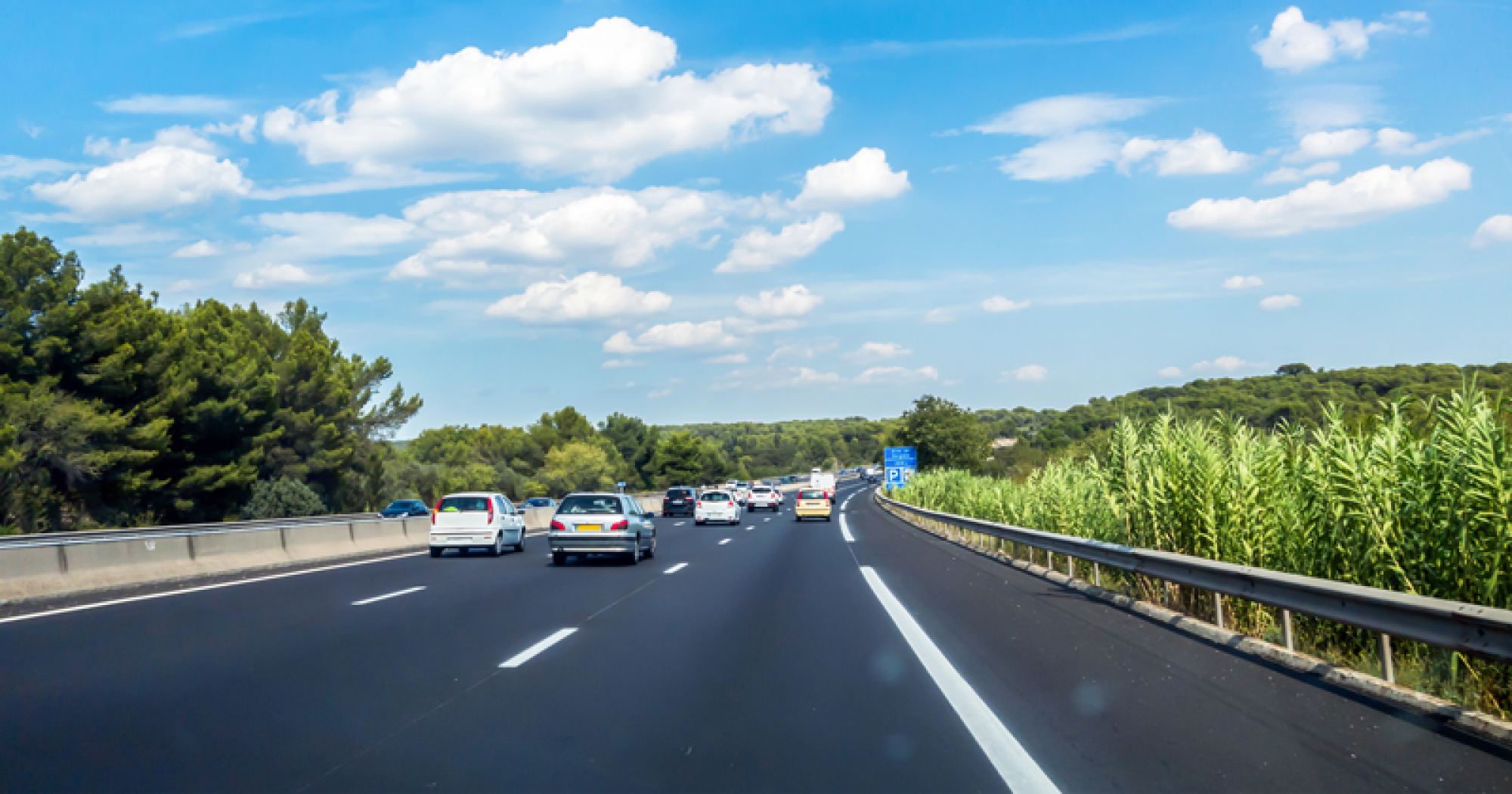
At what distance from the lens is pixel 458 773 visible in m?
5.70

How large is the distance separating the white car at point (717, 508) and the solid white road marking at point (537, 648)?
32.5m

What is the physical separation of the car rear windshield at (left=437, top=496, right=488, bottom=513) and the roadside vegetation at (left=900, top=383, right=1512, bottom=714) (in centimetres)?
1498

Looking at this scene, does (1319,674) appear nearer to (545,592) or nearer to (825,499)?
(545,592)

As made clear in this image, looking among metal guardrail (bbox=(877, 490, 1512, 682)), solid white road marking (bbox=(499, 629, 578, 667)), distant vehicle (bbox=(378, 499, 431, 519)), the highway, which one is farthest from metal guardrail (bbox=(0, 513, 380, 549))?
metal guardrail (bbox=(877, 490, 1512, 682))

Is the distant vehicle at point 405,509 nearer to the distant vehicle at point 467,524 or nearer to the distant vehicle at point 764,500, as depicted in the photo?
the distant vehicle at point 764,500

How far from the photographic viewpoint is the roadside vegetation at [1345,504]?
8.03 meters

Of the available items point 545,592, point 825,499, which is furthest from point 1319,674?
point 825,499

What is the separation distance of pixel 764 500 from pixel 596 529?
148ft

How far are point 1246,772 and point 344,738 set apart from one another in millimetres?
5225

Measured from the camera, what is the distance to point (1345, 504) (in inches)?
390

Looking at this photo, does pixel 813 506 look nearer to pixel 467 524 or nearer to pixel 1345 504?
pixel 467 524

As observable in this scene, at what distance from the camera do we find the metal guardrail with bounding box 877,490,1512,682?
6.35 meters

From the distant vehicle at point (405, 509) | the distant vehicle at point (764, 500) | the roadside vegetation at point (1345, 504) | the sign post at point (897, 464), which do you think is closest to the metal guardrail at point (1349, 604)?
the roadside vegetation at point (1345, 504)

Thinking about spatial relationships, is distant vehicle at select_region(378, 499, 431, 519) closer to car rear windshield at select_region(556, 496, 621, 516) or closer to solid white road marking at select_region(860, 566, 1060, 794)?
car rear windshield at select_region(556, 496, 621, 516)
